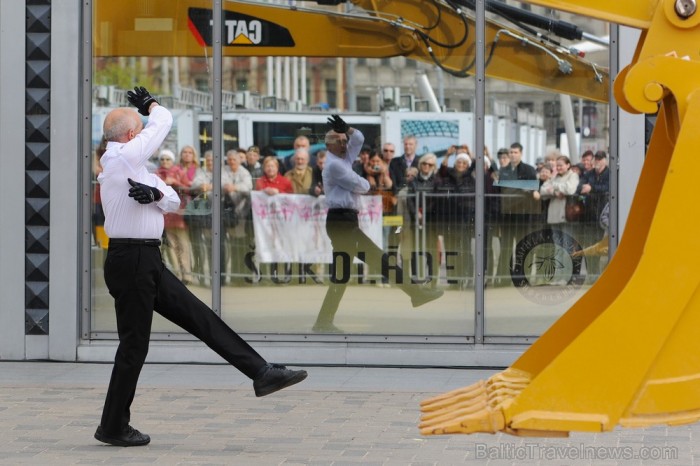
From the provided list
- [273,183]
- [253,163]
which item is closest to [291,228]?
[273,183]

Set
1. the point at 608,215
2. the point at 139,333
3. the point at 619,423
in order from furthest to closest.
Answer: the point at 608,215 → the point at 139,333 → the point at 619,423

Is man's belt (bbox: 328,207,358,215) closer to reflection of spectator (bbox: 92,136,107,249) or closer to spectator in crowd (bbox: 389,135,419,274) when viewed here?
spectator in crowd (bbox: 389,135,419,274)

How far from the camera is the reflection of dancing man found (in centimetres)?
1002

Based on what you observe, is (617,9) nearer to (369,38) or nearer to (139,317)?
(139,317)

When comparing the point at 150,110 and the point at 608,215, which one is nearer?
the point at 150,110

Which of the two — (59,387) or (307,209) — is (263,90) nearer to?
(307,209)

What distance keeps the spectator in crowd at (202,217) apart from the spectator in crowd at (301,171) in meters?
0.65

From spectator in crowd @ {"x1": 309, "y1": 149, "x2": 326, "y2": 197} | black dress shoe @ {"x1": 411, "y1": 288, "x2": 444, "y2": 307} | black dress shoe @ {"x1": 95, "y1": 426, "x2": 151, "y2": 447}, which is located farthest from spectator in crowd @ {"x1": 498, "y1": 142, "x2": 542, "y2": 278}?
black dress shoe @ {"x1": 95, "y1": 426, "x2": 151, "y2": 447}

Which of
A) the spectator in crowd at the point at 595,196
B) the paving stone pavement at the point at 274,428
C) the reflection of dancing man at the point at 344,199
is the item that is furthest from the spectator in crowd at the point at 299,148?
the spectator in crowd at the point at 595,196

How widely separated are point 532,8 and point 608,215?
65.7 inches

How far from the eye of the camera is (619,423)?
190 inches

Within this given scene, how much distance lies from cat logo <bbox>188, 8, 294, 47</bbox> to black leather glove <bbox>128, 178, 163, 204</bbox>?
11.3 ft

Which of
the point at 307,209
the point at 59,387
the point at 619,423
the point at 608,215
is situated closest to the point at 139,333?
the point at 59,387

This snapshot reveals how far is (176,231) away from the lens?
10078mm
